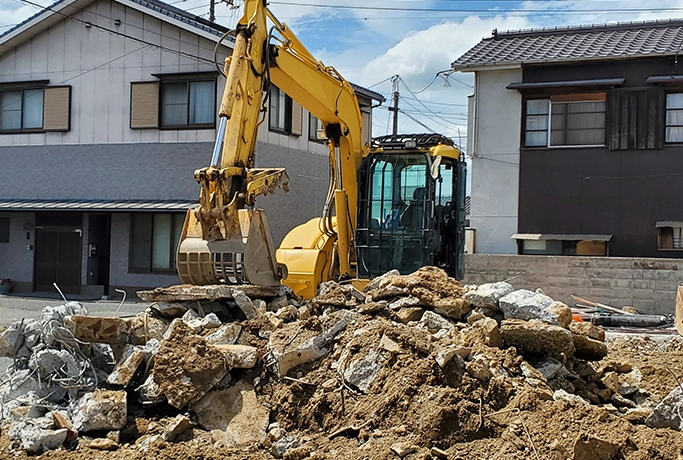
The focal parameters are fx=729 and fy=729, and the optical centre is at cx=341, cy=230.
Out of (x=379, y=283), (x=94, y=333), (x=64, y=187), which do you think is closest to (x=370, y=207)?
(x=379, y=283)

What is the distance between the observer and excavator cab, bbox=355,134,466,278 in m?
10.1

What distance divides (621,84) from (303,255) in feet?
35.9

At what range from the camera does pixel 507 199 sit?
18.5m

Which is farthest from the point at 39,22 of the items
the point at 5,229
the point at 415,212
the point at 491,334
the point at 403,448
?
the point at 403,448

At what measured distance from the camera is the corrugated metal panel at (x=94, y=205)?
678 inches

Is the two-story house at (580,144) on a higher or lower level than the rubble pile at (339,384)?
higher

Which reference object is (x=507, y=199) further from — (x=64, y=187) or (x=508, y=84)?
(x=64, y=187)

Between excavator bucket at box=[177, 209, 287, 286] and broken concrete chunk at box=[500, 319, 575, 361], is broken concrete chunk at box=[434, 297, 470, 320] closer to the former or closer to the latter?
broken concrete chunk at box=[500, 319, 575, 361]

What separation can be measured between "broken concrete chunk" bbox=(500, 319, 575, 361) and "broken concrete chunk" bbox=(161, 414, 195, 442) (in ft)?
9.53

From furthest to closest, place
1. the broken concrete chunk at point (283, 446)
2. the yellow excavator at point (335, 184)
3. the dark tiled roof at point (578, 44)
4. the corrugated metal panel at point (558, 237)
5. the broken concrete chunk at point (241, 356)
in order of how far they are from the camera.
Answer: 1. the dark tiled roof at point (578, 44)
2. the corrugated metal panel at point (558, 237)
3. the yellow excavator at point (335, 184)
4. the broken concrete chunk at point (241, 356)
5. the broken concrete chunk at point (283, 446)

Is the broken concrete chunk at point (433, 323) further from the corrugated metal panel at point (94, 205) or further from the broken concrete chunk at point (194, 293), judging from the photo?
the corrugated metal panel at point (94, 205)

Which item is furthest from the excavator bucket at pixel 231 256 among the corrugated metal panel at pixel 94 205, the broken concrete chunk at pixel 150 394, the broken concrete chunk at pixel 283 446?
the corrugated metal panel at pixel 94 205

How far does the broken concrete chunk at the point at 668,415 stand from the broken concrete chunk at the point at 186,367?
3.58 meters

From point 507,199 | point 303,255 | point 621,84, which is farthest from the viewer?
point 507,199
